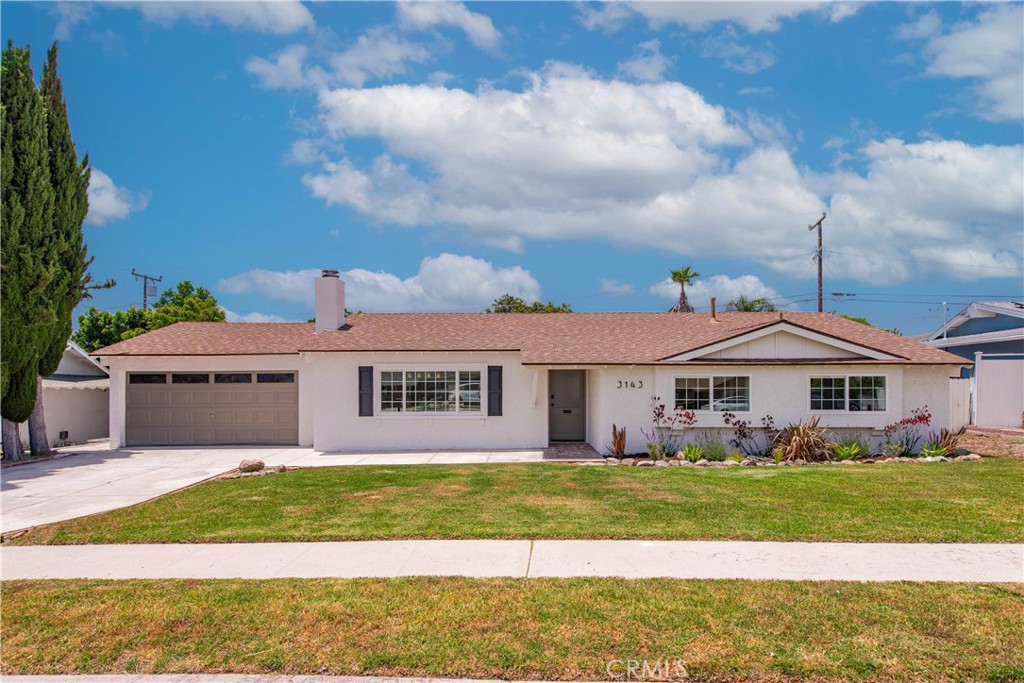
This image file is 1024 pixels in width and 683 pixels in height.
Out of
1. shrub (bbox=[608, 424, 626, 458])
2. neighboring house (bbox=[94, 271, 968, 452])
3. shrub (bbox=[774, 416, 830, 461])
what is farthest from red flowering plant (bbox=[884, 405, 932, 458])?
shrub (bbox=[608, 424, 626, 458])

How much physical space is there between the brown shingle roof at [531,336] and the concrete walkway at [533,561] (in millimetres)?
8455

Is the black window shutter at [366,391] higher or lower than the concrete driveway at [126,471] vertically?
higher

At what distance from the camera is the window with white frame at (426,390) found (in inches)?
690

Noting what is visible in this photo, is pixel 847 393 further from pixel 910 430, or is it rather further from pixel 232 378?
pixel 232 378

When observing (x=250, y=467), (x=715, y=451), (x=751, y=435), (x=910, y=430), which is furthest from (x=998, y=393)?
(x=250, y=467)

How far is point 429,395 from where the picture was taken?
57.6 feet

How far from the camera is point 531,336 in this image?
18.6 m

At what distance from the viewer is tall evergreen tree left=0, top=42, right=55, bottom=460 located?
15.8m

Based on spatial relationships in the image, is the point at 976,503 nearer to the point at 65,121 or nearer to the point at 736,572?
the point at 736,572

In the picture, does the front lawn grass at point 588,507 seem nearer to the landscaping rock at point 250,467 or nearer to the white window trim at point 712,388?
the landscaping rock at point 250,467

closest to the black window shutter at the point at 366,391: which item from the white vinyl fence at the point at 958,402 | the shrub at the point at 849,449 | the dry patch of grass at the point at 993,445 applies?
the shrub at the point at 849,449

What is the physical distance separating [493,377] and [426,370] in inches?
69.7

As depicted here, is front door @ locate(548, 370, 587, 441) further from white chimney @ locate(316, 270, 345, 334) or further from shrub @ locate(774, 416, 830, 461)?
white chimney @ locate(316, 270, 345, 334)

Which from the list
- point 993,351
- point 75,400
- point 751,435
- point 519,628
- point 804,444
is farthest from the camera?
point 993,351
